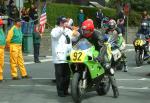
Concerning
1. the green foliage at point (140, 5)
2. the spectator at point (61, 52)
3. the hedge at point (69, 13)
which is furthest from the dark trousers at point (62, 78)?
the green foliage at point (140, 5)

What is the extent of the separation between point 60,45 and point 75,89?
176cm

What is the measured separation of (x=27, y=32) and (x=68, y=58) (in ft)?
48.7

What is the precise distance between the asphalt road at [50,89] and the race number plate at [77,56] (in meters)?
1.08

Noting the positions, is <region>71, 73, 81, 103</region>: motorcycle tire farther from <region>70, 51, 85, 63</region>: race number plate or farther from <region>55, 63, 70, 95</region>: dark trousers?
<region>55, 63, 70, 95</region>: dark trousers

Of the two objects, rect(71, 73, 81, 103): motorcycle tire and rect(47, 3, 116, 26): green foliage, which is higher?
rect(47, 3, 116, 26): green foliage

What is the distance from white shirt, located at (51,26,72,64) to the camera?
1288 cm

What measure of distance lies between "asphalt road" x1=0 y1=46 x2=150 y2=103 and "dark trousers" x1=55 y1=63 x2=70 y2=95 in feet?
0.73

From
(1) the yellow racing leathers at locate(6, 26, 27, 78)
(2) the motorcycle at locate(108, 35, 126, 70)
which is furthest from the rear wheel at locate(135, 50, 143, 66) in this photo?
(1) the yellow racing leathers at locate(6, 26, 27, 78)

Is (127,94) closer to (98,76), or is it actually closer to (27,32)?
(98,76)

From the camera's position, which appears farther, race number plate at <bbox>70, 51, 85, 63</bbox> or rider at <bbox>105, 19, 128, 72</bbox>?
rider at <bbox>105, 19, 128, 72</bbox>

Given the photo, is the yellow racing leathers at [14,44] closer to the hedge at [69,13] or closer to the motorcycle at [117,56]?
the motorcycle at [117,56]

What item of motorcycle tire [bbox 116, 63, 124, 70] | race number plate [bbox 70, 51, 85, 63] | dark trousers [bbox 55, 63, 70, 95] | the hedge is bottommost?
motorcycle tire [bbox 116, 63, 124, 70]

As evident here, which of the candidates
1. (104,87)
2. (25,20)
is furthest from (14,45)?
(25,20)

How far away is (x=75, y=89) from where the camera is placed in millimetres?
11555
